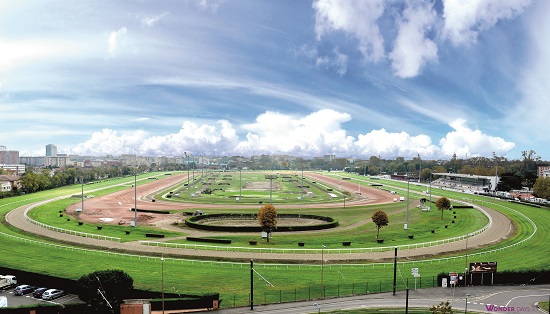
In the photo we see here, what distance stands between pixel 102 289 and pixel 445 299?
2583 cm

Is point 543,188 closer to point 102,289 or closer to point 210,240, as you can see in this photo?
point 210,240

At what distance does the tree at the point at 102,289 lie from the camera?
1119 inches

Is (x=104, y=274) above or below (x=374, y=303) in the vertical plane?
above

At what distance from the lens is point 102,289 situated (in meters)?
28.5

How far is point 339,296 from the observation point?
105 feet

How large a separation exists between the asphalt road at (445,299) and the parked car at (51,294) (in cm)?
1375

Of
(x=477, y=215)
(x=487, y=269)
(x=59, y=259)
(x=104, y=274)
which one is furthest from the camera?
(x=477, y=215)

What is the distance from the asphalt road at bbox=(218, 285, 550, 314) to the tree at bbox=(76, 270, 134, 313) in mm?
7572

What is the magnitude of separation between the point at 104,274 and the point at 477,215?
217 feet

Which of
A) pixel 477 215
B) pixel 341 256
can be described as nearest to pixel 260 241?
pixel 341 256

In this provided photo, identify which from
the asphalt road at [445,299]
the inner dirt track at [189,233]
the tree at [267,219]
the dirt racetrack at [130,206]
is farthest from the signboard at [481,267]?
the dirt racetrack at [130,206]

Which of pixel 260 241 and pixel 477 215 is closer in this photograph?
pixel 260 241

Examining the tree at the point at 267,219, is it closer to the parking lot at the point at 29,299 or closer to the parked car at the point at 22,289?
the parking lot at the point at 29,299

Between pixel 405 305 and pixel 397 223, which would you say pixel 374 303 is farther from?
pixel 397 223
